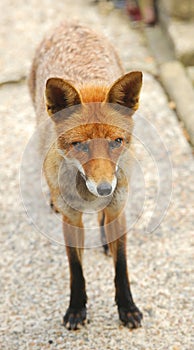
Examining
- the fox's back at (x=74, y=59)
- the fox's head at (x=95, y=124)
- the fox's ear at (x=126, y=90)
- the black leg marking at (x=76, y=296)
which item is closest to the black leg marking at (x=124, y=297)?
the black leg marking at (x=76, y=296)

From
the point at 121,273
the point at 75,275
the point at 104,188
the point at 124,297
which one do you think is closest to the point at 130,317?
the point at 124,297

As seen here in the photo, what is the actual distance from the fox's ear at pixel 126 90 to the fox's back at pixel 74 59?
489mm

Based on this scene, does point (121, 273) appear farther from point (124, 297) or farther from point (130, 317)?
point (130, 317)

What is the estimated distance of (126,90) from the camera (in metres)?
3.30

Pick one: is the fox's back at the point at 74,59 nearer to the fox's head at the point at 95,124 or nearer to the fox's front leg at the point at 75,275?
the fox's head at the point at 95,124

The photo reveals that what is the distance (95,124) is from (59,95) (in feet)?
0.93

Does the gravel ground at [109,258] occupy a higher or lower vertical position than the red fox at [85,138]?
lower

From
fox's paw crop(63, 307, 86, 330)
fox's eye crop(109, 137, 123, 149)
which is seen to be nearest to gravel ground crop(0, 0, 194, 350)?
fox's paw crop(63, 307, 86, 330)

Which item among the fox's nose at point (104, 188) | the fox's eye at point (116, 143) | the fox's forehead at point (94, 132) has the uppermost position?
the fox's forehead at point (94, 132)

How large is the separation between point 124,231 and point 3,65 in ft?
13.9

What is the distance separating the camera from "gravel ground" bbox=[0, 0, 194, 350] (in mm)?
4113

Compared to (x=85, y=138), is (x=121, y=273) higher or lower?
lower

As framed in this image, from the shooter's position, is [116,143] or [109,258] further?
[109,258]

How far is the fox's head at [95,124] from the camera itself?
316 cm
